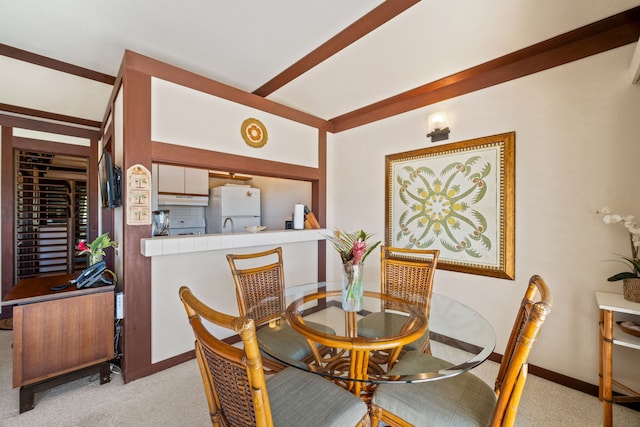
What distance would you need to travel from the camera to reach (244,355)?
2.44ft

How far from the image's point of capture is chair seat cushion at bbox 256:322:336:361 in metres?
1.53

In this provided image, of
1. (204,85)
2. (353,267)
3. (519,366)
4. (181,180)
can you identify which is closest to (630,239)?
(519,366)

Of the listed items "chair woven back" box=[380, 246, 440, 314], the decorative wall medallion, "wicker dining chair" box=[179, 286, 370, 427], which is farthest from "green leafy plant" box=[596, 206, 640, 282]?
the decorative wall medallion

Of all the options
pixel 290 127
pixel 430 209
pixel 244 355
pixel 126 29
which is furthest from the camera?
pixel 290 127

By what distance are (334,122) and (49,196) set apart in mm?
4355

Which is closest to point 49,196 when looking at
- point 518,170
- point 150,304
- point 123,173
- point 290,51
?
point 123,173

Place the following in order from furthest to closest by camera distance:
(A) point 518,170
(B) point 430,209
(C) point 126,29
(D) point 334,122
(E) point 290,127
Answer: (D) point 334,122 < (E) point 290,127 < (B) point 430,209 < (A) point 518,170 < (C) point 126,29

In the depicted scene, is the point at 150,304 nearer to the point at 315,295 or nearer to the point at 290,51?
the point at 315,295

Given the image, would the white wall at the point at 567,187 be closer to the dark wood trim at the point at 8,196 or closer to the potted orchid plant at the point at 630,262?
the potted orchid plant at the point at 630,262

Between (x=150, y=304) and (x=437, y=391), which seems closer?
(x=437, y=391)

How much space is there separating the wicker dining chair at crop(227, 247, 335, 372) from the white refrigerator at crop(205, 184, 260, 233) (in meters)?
2.76

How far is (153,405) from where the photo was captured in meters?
1.82

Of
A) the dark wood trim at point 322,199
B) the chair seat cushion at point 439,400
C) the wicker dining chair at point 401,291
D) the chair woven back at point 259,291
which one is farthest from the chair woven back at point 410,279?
the dark wood trim at point 322,199

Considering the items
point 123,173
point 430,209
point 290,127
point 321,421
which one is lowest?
point 321,421
